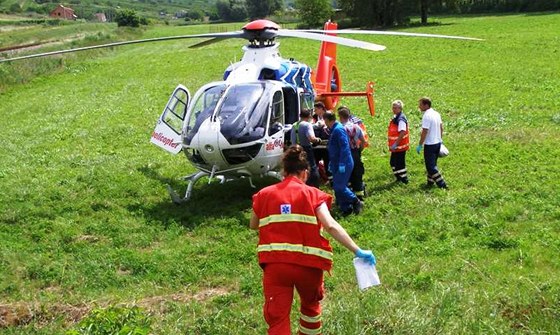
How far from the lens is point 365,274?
5031 millimetres

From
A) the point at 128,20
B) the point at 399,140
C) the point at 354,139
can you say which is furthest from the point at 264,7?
the point at 354,139

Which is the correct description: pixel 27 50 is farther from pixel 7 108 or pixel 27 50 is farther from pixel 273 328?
pixel 273 328

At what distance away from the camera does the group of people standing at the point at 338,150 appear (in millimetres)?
9328

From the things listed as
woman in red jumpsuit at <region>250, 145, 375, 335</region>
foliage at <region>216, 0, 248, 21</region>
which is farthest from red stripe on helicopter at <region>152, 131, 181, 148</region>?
foliage at <region>216, 0, 248, 21</region>

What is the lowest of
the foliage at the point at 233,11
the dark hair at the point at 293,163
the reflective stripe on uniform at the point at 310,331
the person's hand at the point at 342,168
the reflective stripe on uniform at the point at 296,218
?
the foliage at the point at 233,11

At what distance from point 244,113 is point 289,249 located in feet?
17.5

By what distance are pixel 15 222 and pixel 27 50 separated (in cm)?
3996

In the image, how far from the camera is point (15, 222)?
10.3 m

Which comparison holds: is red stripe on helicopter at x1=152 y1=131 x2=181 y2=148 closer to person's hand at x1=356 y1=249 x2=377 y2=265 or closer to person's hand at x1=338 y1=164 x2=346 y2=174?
person's hand at x1=338 y1=164 x2=346 y2=174

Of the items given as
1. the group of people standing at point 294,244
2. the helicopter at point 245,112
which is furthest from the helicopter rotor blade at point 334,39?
the group of people standing at point 294,244

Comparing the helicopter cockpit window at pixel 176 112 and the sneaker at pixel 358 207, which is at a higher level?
the helicopter cockpit window at pixel 176 112

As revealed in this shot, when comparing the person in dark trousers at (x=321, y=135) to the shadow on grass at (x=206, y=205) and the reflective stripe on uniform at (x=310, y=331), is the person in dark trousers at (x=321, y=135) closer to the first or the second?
the shadow on grass at (x=206, y=205)

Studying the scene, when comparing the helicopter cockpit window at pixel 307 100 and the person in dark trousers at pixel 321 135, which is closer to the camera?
the person in dark trousers at pixel 321 135

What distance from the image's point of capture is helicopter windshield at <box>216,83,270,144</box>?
9773 mm
